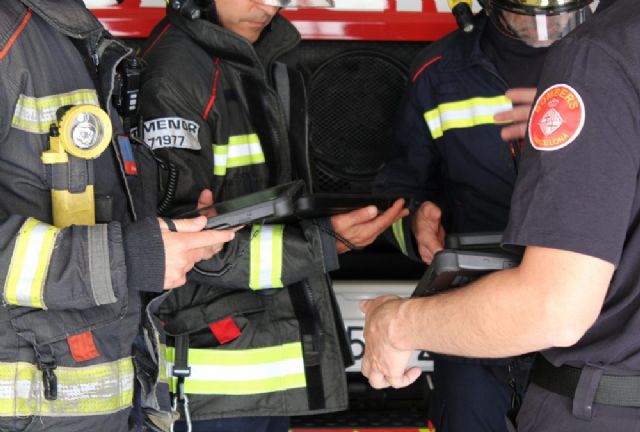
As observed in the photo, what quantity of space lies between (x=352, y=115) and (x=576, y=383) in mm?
1636

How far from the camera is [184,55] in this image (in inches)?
88.7

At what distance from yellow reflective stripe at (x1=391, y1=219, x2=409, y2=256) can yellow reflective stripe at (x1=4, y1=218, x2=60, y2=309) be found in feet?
4.14

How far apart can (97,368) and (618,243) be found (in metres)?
1.01

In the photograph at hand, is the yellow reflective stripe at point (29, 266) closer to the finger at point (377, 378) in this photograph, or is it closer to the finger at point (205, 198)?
the finger at point (205, 198)

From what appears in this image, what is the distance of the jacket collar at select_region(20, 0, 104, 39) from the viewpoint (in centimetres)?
171

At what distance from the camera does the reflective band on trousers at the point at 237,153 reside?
2.29 meters

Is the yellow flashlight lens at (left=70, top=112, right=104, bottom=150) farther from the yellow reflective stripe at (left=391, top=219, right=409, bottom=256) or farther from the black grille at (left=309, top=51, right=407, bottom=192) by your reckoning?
the black grille at (left=309, top=51, right=407, bottom=192)

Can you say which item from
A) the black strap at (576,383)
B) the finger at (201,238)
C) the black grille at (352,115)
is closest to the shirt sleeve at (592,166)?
the black strap at (576,383)

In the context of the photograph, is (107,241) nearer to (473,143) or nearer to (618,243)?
(618,243)

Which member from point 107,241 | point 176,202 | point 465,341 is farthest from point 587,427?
point 176,202

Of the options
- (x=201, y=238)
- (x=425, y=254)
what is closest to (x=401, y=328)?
(x=201, y=238)

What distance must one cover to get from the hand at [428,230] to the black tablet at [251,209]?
0.62 meters

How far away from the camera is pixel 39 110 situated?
171 cm

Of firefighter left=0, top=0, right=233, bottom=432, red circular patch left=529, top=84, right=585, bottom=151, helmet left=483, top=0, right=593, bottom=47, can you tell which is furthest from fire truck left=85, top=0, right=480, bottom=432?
red circular patch left=529, top=84, right=585, bottom=151
